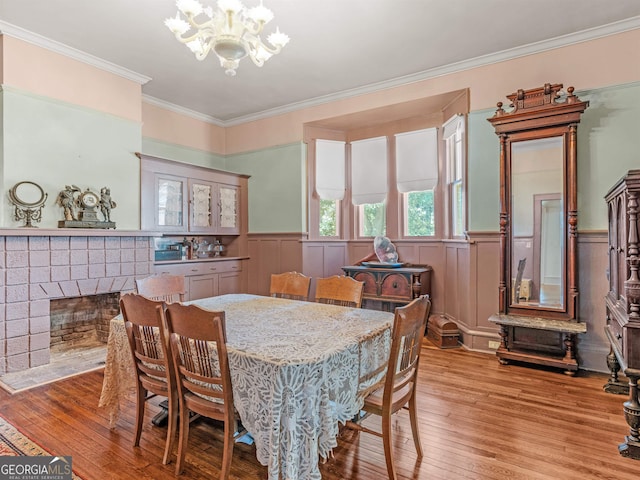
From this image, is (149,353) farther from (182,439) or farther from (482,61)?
(482,61)

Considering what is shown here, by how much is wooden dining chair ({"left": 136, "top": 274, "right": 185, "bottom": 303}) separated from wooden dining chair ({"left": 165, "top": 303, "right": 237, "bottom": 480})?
113 cm

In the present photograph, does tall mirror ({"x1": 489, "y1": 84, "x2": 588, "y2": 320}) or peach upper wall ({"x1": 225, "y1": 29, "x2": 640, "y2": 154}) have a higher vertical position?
peach upper wall ({"x1": 225, "y1": 29, "x2": 640, "y2": 154})

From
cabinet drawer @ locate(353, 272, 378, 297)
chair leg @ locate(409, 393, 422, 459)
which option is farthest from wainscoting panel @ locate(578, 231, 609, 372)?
chair leg @ locate(409, 393, 422, 459)

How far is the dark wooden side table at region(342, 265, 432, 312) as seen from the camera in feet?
15.1

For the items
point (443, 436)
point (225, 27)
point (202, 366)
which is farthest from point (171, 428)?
point (225, 27)

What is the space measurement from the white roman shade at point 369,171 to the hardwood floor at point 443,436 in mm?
2964

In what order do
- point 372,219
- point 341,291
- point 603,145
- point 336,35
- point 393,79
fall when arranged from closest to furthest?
point 341,291, point 603,145, point 336,35, point 393,79, point 372,219

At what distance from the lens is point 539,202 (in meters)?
3.60

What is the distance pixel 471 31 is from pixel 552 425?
11.2 feet

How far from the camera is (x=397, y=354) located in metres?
1.74

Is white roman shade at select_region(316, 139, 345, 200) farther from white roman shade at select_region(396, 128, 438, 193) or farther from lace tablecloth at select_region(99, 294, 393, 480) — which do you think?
lace tablecloth at select_region(99, 294, 393, 480)

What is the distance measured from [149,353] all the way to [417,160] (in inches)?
164

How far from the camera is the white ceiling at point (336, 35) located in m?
→ 3.13

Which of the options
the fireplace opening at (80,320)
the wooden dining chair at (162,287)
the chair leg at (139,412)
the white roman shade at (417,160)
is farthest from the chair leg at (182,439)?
the white roman shade at (417,160)
